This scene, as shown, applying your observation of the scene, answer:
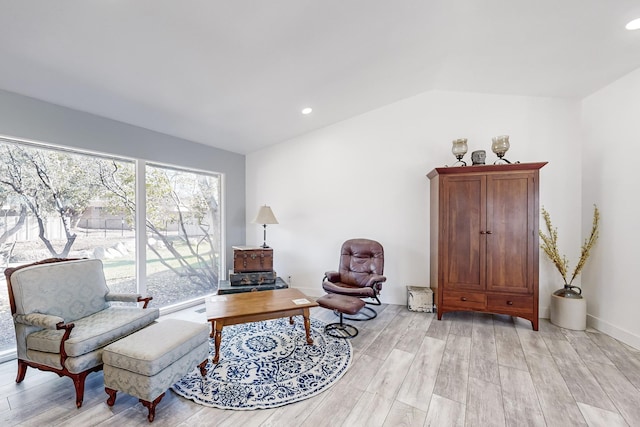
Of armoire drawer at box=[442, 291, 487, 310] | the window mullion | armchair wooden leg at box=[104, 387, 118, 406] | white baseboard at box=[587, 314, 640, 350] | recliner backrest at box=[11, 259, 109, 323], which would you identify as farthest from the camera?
the window mullion

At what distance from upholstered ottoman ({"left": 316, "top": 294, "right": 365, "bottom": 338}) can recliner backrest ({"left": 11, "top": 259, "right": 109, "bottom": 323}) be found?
2180 mm

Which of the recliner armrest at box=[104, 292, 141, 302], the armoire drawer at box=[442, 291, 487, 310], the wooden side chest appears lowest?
the armoire drawer at box=[442, 291, 487, 310]

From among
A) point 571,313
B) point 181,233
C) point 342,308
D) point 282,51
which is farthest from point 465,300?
point 181,233

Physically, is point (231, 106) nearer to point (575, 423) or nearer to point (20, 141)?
point (20, 141)

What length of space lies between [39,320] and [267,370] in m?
1.73

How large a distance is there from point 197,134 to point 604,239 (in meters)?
5.30

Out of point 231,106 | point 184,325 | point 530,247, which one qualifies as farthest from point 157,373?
point 530,247

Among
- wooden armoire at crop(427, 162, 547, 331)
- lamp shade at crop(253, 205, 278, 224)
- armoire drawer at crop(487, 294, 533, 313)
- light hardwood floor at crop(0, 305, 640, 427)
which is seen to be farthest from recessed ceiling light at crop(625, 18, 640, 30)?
lamp shade at crop(253, 205, 278, 224)

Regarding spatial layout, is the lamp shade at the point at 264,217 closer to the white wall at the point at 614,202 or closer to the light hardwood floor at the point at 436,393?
the light hardwood floor at the point at 436,393

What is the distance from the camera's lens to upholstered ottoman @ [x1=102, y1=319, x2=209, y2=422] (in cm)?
174

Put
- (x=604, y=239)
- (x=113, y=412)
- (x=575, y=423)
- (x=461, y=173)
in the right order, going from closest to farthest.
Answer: (x=575, y=423), (x=113, y=412), (x=604, y=239), (x=461, y=173)

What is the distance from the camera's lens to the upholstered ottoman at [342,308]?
9.59 feet

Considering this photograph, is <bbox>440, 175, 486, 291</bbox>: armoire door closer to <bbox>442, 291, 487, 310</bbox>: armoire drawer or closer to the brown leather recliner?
<bbox>442, 291, 487, 310</bbox>: armoire drawer

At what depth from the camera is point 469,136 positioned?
3.80 m
